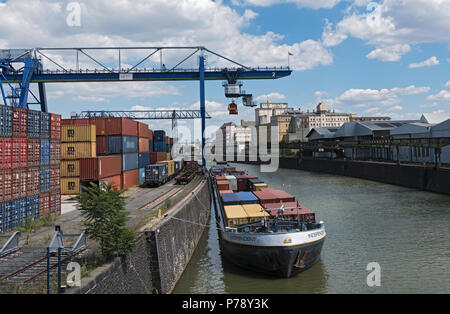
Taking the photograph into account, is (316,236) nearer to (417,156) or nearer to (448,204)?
(448,204)

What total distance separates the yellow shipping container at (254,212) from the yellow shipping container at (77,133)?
21.1 m

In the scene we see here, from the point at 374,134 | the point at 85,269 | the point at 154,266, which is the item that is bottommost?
the point at 154,266

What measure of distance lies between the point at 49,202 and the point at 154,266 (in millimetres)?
13146

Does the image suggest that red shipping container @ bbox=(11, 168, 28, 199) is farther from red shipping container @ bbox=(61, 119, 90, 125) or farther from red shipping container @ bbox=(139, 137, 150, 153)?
red shipping container @ bbox=(139, 137, 150, 153)

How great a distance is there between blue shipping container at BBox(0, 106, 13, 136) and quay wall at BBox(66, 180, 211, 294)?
35.1ft

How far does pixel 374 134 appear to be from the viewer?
96875 millimetres

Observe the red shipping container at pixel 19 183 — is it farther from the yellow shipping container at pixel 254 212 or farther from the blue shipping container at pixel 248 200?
the blue shipping container at pixel 248 200

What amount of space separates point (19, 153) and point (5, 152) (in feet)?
4.87

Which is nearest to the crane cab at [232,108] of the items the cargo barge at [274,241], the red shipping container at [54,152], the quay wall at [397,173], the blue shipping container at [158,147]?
the blue shipping container at [158,147]

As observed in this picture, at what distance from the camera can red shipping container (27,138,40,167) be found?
24062 millimetres

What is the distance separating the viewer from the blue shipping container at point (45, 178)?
25447mm
